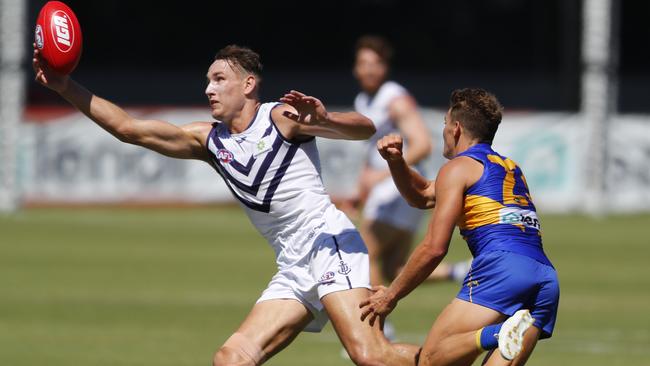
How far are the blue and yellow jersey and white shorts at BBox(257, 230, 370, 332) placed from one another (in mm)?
802

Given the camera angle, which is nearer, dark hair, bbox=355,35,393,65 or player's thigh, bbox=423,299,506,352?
player's thigh, bbox=423,299,506,352

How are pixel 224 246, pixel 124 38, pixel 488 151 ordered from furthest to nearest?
pixel 124 38, pixel 224 246, pixel 488 151

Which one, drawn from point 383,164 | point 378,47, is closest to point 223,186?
point 383,164

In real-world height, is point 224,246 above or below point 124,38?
below

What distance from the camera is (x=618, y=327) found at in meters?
11.7

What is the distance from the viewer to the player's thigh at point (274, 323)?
7211mm

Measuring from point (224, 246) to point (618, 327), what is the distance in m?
8.10

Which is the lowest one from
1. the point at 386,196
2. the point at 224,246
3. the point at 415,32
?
the point at 224,246

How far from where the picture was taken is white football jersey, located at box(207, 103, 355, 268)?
24.5ft

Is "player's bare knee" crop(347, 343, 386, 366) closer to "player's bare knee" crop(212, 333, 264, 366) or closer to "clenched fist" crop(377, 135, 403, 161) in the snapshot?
"player's bare knee" crop(212, 333, 264, 366)

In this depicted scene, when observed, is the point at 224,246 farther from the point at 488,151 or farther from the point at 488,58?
the point at 488,58

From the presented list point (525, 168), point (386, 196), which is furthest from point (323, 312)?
point (525, 168)

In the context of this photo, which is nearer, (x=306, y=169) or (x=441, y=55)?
(x=306, y=169)

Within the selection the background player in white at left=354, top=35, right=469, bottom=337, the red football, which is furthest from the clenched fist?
the background player in white at left=354, top=35, right=469, bottom=337
